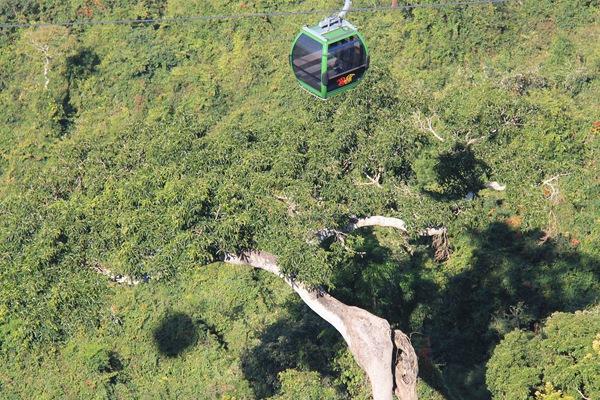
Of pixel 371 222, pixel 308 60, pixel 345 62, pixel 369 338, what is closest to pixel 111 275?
pixel 369 338

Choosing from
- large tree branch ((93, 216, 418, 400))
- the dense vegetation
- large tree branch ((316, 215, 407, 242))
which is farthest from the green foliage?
large tree branch ((316, 215, 407, 242))

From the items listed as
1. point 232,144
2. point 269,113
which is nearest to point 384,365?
point 232,144

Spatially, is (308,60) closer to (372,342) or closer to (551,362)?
(372,342)

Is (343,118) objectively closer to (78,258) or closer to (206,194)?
(206,194)

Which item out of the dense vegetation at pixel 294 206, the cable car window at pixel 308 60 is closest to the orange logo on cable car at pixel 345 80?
the cable car window at pixel 308 60

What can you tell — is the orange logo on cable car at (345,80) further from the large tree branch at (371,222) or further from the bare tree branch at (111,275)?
the bare tree branch at (111,275)

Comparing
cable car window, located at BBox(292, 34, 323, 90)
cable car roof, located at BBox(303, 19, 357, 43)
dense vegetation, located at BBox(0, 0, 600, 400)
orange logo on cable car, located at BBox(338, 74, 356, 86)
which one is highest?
cable car roof, located at BBox(303, 19, 357, 43)

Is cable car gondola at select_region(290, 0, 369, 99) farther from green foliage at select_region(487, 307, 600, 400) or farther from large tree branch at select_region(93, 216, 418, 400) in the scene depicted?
green foliage at select_region(487, 307, 600, 400)
